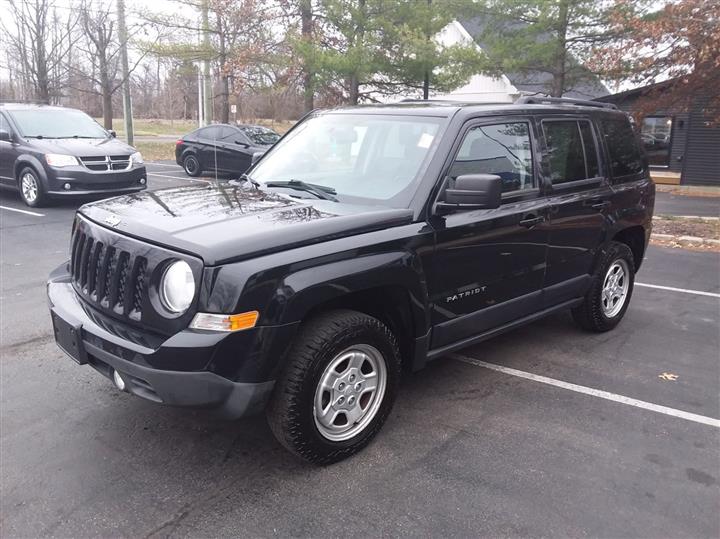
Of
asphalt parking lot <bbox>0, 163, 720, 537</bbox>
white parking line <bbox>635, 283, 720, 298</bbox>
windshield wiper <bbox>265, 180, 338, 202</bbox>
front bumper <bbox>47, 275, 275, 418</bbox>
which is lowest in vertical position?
asphalt parking lot <bbox>0, 163, 720, 537</bbox>

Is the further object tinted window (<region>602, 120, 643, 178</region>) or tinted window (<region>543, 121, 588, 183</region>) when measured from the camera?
tinted window (<region>602, 120, 643, 178</region>)

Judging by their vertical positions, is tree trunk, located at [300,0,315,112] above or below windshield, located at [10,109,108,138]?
above

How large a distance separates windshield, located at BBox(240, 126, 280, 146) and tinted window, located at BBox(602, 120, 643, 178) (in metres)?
11.5

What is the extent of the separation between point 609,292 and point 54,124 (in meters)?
10.3

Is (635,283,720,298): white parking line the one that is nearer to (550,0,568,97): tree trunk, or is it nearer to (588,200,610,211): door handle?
(588,200,610,211): door handle

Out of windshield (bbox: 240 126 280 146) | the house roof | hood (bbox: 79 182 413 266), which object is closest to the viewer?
hood (bbox: 79 182 413 266)

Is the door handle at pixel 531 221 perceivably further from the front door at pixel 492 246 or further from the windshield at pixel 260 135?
the windshield at pixel 260 135

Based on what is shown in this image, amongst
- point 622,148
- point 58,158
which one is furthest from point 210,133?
point 622,148

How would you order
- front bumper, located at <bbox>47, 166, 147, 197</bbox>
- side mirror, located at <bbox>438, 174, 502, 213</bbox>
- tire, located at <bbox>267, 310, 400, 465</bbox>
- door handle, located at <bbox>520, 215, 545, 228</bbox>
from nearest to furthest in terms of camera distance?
1. tire, located at <bbox>267, 310, 400, 465</bbox>
2. side mirror, located at <bbox>438, 174, 502, 213</bbox>
3. door handle, located at <bbox>520, 215, 545, 228</bbox>
4. front bumper, located at <bbox>47, 166, 147, 197</bbox>

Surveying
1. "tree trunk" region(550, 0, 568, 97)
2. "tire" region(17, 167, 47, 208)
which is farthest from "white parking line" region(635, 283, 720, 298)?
"tree trunk" region(550, 0, 568, 97)

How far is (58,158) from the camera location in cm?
1043

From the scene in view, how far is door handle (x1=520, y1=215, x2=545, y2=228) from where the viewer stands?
13.5ft

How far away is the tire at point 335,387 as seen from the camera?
2969 mm

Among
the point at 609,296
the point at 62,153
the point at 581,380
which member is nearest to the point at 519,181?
the point at 581,380
